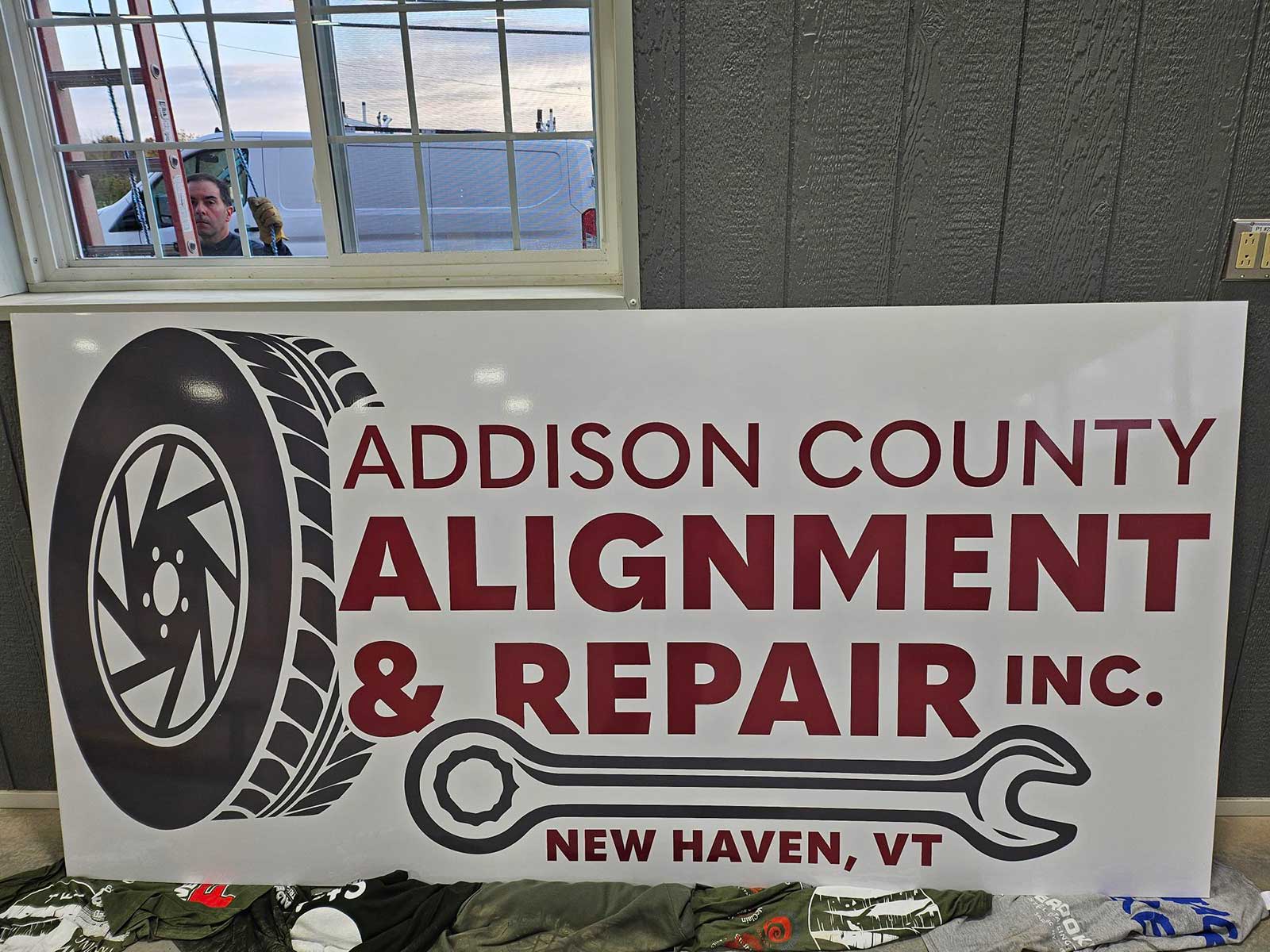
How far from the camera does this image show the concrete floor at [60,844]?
1884mm

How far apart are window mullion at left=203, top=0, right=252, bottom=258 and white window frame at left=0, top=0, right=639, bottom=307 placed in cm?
3

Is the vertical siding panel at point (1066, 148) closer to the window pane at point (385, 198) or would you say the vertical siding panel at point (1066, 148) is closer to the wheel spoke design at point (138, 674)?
the window pane at point (385, 198)

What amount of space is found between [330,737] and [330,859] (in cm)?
27

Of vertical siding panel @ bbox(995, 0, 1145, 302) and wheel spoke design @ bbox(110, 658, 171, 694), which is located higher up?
vertical siding panel @ bbox(995, 0, 1145, 302)

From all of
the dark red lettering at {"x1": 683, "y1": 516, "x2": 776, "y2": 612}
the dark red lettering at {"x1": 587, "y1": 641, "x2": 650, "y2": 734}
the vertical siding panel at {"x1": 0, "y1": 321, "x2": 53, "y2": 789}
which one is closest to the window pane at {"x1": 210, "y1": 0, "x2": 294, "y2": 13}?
the vertical siding panel at {"x1": 0, "y1": 321, "x2": 53, "y2": 789}

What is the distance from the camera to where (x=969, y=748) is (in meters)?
1.80

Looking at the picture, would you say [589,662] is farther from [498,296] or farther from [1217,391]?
[1217,391]

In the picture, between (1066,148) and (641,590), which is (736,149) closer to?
(1066,148)

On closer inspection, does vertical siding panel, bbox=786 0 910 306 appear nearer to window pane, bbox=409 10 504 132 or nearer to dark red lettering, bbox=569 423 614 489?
dark red lettering, bbox=569 423 614 489

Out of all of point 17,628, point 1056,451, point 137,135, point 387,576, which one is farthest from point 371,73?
point 1056,451

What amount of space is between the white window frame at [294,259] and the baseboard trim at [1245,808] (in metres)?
1.83

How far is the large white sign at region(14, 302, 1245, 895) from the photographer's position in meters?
1.73

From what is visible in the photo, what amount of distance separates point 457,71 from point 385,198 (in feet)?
1.05

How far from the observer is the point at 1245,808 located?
6.63ft
